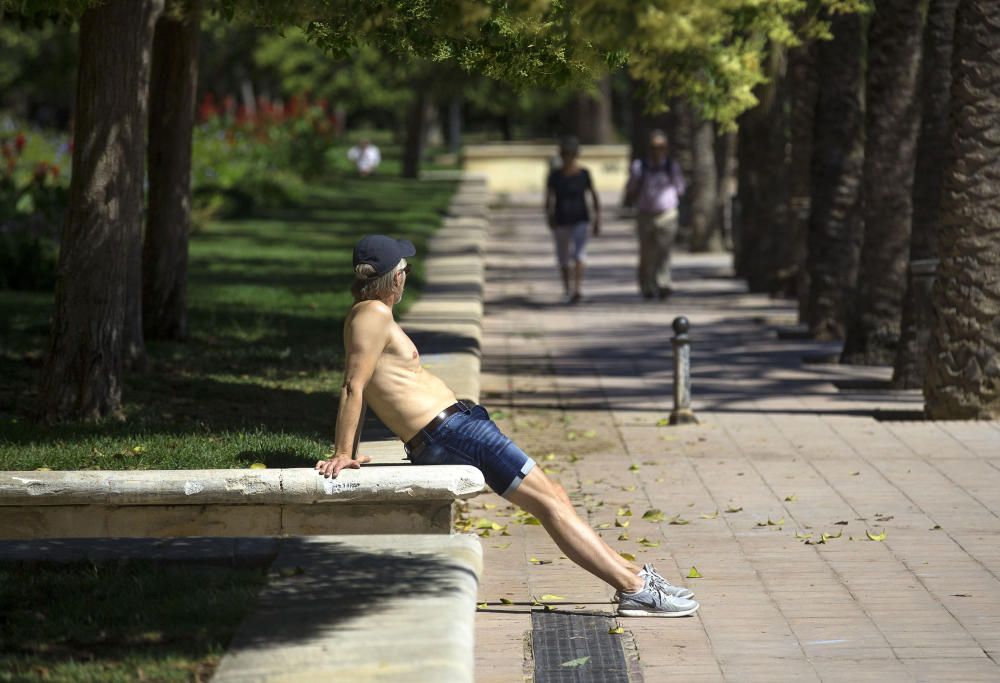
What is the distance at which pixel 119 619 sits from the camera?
609cm

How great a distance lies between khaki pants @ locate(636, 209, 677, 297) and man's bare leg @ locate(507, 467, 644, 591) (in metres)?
13.3

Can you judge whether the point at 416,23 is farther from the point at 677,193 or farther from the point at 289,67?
the point at 289,67

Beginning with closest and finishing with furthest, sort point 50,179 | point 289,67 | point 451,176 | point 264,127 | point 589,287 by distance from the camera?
point 589,287
point 50,179
point 264,127
point 451,176
point 289,67

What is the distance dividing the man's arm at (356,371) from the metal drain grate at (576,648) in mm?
1025

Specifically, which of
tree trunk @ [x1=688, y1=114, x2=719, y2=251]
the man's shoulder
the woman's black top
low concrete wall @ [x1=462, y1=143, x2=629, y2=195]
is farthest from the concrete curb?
low concrete wall @ [x1=462, y1=143, x2=629, y2=195]

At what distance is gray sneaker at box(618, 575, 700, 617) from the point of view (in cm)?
702

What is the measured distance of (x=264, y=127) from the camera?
38406 mm

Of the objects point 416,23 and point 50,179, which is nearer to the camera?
point 416,23

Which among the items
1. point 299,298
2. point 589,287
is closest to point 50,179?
point 589,287

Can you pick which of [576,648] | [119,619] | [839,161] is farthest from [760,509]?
[839,161]

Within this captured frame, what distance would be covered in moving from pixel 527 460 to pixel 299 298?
10839 millimetres

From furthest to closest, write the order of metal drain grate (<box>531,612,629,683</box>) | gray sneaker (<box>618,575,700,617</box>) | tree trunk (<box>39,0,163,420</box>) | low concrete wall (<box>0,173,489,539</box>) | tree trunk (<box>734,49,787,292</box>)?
tree trunk (<box>734,49,787,292</box>) → tree trunk (<box>39,0,163,420</box>) → low concrete wall (<box>0,173,489,539</box>) → gray sneaker (<box>618,575,700,617</box>) → metal drain grate (<box>531,612,629,683</box>)

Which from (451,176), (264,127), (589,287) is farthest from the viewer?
(451,176)

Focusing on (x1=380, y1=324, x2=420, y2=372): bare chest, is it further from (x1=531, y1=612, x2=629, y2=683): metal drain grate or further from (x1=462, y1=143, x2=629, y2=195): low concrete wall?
(x1=462, y1=143, x2=629, y2=195): low concrete wall
